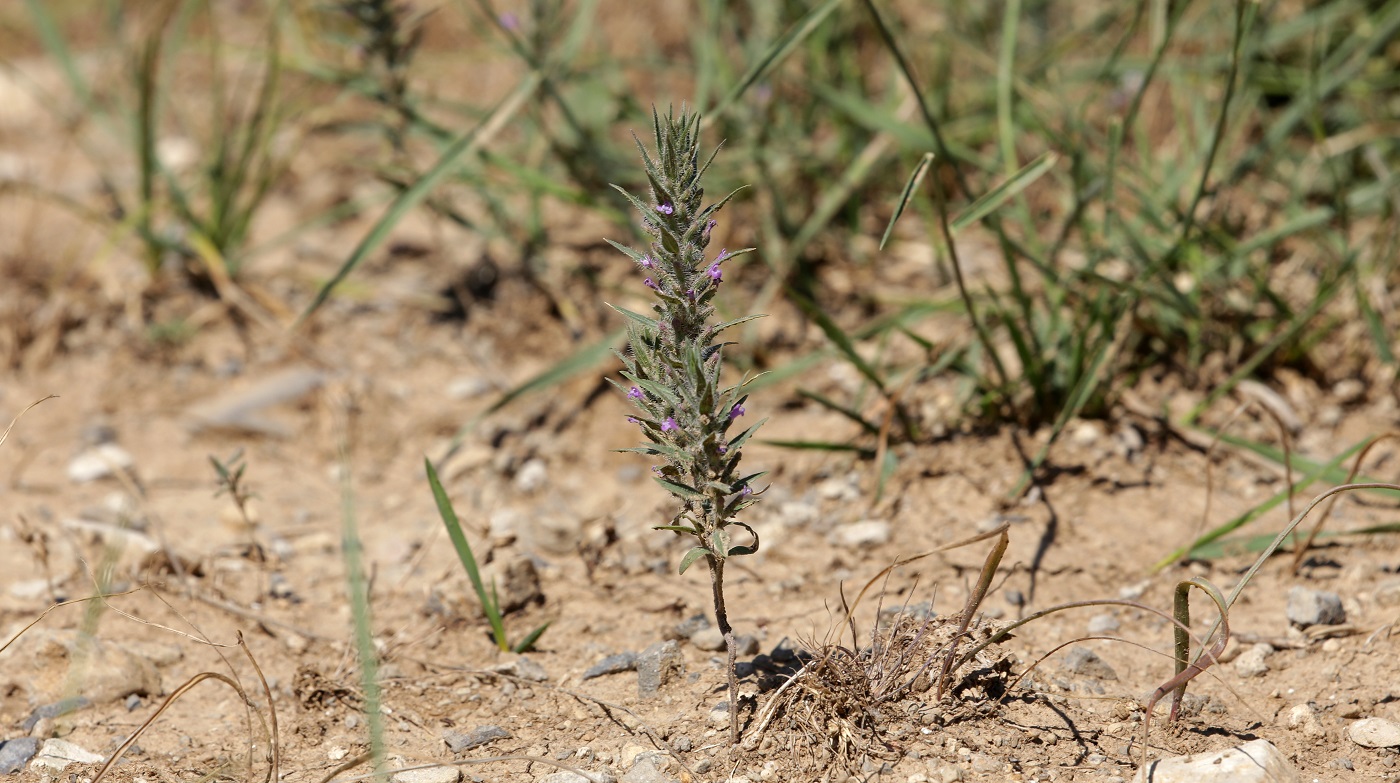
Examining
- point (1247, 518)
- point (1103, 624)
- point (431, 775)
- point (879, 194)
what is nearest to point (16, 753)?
point (431, 775)

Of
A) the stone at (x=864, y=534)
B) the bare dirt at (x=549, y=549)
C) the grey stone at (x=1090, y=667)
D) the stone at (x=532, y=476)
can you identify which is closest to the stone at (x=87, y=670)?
the bare dirt at (x=549, y=549)

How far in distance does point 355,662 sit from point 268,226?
2.21 m

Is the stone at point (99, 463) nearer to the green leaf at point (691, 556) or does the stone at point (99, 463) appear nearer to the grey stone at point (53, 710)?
the grey stone at point (53, 710)

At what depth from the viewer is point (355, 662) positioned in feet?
6.73

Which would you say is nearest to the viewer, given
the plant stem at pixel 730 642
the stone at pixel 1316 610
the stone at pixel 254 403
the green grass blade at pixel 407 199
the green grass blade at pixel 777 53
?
the plant stem at pixel 730 642

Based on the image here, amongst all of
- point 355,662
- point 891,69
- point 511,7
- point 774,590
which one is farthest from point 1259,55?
point 355,662

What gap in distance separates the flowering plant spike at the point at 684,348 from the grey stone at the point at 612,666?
1.55 ft

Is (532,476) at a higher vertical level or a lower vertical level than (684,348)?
higher

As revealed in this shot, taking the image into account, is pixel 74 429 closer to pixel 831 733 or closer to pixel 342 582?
pixel 342 582

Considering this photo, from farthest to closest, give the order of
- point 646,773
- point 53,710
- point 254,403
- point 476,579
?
point 254,403
point 476,579
point 53,710
point 646,773

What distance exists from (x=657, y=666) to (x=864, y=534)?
65cm

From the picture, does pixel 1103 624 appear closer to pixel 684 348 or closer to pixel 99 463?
pixel 684 348

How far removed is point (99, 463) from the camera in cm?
287

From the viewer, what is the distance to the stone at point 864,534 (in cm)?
242
